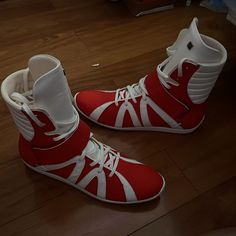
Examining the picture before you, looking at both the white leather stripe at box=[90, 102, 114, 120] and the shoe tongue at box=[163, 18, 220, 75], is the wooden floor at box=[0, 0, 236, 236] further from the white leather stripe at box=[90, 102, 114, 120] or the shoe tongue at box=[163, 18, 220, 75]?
the shoe tongue at box=[163, 18, 220, 75]

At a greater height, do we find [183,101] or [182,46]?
[182,46]

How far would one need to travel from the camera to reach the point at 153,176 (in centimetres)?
71

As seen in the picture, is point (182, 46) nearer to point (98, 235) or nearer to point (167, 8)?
point (98, 235)

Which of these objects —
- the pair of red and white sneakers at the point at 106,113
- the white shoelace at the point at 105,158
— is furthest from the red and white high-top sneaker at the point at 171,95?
the white shoelace at the point at 105,158

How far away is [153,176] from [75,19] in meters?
0.69

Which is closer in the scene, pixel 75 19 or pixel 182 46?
pixel 182 46

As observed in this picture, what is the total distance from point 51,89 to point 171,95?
298mm

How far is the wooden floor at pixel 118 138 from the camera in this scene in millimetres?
681

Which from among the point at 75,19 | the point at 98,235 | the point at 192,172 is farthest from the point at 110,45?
the point at 98,235

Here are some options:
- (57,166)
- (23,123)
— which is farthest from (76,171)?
(23,123)

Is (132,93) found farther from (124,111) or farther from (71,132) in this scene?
(71,132)

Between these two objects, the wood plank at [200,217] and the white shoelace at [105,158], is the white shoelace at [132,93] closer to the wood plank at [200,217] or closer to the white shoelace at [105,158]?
the white shoelace at [105,158]

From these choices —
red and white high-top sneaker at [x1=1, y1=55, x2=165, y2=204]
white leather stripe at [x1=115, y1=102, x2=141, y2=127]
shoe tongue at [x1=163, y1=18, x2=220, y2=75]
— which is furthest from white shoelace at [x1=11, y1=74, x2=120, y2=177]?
shoe tongue at [x1=163, y1=18, x2=220, y2=75]

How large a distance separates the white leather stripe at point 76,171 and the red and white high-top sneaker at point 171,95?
165 mm
